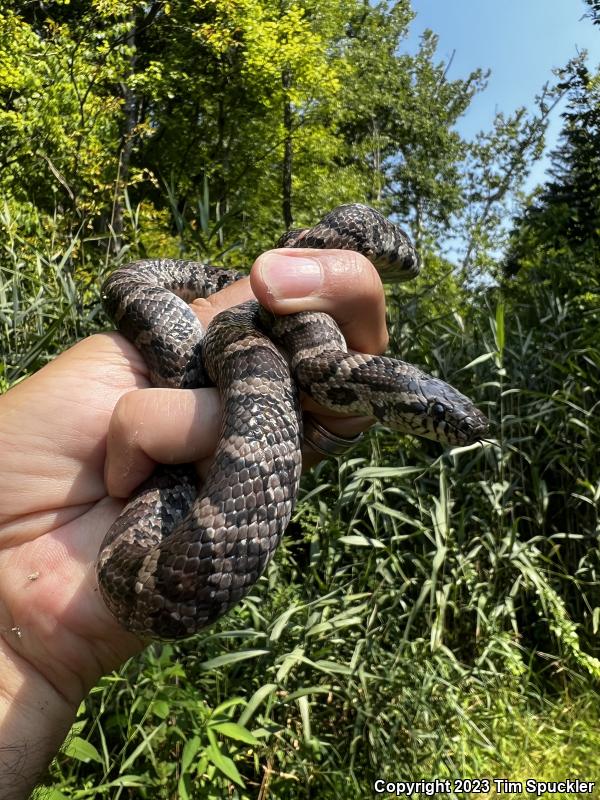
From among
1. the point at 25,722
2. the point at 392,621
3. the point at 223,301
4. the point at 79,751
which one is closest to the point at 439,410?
the point at 223,301

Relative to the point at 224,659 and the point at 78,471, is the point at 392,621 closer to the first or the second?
the point at 224,659

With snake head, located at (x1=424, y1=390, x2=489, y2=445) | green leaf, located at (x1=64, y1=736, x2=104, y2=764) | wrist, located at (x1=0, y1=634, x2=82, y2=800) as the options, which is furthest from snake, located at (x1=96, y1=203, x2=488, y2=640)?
green leaf, located at (x1=64, y1=736, x2=104, y2=764)

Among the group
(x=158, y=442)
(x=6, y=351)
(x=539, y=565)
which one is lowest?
(x=539, y=565)

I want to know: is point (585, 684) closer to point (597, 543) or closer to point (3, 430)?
point (597, 543)

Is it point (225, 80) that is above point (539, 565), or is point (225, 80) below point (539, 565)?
above

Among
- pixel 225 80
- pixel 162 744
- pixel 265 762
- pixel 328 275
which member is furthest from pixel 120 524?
pixel 225 80

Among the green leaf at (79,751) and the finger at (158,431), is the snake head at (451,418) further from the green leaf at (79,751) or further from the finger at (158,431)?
the green leaf at (79,751)
